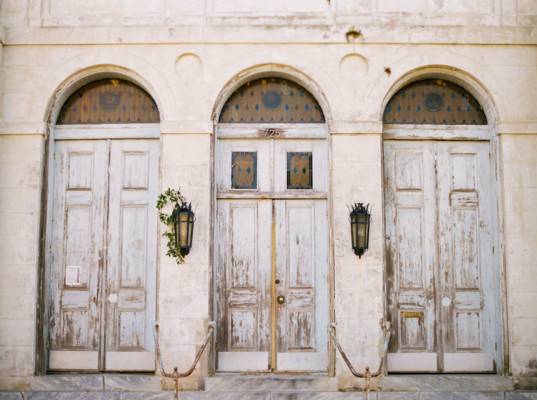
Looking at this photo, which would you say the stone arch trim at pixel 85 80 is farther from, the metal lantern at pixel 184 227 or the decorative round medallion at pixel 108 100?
the metal lantern at pixel 184 227

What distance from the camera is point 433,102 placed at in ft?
23.4

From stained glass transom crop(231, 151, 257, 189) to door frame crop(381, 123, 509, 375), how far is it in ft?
5.63

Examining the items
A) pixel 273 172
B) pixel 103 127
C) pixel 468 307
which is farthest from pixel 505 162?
pixel 103 127

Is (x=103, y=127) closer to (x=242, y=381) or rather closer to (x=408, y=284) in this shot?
(x=242, y=381)

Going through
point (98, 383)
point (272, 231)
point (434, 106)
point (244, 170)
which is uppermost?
point (434, 106)

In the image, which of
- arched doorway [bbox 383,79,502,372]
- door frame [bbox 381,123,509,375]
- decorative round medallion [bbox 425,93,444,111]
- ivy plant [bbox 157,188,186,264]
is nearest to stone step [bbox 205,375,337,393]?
arched doorway [bbox 383,79,502,372]

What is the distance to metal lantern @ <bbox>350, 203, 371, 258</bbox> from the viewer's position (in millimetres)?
6445

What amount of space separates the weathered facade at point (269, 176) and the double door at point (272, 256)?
0.09 feet

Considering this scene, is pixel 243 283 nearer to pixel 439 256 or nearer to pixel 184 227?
pixel 184 227

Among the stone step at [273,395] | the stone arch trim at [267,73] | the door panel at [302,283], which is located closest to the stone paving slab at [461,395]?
the stone step at [273,395]

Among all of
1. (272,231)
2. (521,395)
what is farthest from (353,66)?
(521,395)

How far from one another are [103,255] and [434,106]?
193 inches

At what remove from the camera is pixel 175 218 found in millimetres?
6512

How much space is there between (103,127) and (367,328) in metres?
4.36
